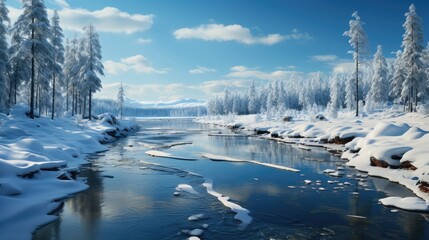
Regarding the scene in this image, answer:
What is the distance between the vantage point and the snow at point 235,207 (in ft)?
32.7

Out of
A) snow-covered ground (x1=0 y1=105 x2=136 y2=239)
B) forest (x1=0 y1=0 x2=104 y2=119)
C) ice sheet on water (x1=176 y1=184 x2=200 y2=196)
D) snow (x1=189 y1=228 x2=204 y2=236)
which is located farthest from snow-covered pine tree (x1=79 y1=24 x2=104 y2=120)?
snow (x1=189 y1=228 x2=204 y2=236)

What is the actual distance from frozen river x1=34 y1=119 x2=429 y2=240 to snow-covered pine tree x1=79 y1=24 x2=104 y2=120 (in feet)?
98.0

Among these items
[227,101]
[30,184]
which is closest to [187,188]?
[30,184]

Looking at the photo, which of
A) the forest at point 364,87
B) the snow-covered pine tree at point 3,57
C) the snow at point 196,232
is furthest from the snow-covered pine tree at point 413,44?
the snow-covered pine tree at point 3,57

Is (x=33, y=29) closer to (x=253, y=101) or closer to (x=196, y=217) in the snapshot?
(x=196, y=217)

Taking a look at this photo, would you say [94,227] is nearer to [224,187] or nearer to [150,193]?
[150,193]

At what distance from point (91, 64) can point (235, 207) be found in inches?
1633

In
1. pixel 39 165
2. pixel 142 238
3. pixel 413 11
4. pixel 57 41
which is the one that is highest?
pixel 413 11

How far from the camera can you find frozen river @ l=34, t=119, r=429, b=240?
352 inches

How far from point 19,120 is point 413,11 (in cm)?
5130

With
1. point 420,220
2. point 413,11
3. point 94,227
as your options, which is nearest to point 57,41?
point 94,227

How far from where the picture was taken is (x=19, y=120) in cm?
2858

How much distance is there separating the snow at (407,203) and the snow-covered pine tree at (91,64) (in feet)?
138

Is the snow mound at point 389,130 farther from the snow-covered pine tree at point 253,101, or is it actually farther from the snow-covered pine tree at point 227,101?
the snow-covered pine tree at point 227,101
